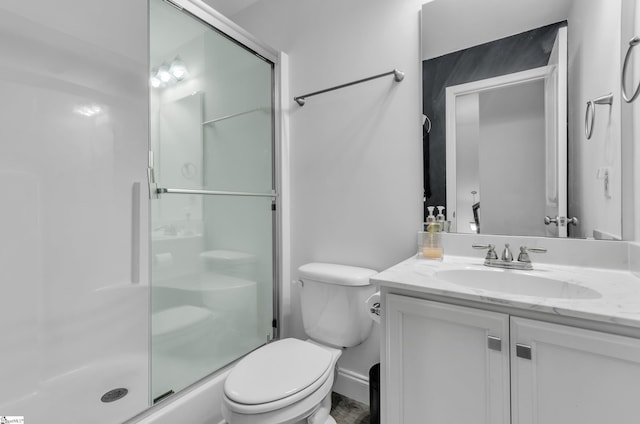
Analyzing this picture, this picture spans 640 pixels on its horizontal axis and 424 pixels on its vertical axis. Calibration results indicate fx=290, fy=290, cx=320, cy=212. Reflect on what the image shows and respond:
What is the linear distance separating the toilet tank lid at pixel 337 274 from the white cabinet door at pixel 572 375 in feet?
2.36

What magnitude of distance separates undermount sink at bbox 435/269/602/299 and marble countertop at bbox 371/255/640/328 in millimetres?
19

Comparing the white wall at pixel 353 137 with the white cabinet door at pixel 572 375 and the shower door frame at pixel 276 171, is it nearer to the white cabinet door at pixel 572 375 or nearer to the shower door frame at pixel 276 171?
the shower door frame at pixel 276 171

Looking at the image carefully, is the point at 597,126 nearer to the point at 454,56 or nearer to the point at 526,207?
the point at 526,207

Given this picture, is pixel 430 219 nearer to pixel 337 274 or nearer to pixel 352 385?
pixel 337 274

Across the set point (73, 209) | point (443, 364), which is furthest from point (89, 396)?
point (443, 364)

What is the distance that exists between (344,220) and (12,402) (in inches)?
64.2

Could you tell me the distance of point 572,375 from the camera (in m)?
0.70

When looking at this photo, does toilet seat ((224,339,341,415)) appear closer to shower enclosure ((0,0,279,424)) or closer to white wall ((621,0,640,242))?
shower enclosure ((0,0,279,424))

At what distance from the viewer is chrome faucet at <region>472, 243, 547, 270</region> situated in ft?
3.59

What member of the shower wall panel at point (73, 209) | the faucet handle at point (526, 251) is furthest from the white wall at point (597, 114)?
the shower wall panel at point (73, 209)

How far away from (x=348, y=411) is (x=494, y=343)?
1061 millimetres

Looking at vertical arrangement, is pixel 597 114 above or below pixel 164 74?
below

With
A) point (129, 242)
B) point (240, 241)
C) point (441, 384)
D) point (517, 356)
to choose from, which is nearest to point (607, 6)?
point (517, 356)

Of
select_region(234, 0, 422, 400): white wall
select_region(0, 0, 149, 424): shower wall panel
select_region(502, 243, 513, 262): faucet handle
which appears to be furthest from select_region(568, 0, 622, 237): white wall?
select_region(0, 0, 149, 424): shower wall panel
